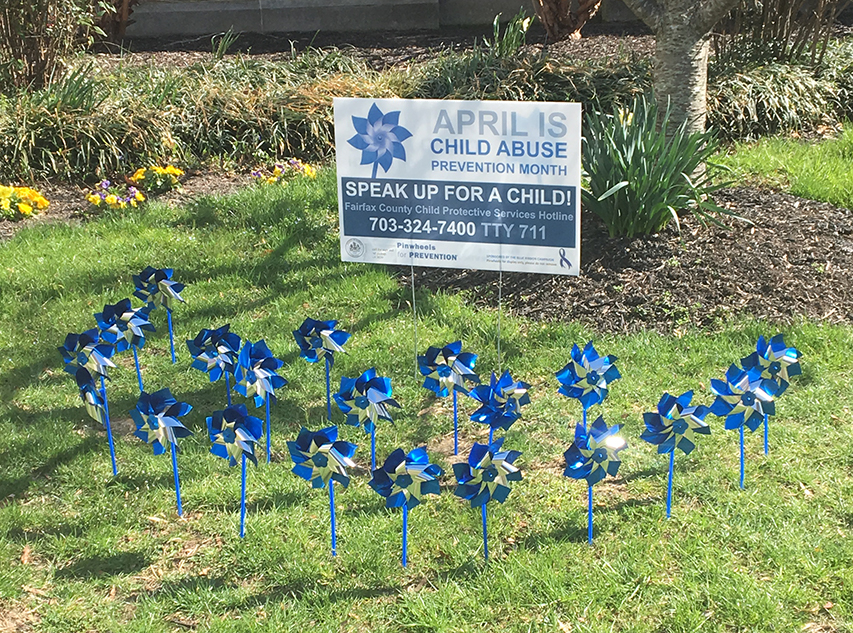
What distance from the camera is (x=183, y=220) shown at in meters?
6.86

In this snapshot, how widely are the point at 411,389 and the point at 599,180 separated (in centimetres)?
185

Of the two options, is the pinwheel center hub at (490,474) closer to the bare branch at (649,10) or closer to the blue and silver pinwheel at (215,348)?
the blue and silver pinwheel at (215,348)

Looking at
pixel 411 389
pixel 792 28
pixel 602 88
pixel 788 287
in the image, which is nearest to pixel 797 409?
pixel 788 287

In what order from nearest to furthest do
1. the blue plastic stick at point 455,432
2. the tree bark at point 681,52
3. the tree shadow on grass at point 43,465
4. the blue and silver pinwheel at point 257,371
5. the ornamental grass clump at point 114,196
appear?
the blue and silver pinwheel at point 257,371
the tree shadow on grass at point 43,465
the blue plastic stick at point 455,432
the tree bark at point 681,52
the ornamental grass clump at point 114,196

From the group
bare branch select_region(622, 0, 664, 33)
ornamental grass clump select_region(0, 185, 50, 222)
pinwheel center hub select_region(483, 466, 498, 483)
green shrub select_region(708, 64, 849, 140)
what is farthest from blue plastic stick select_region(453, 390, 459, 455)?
green shrub select_region(708, 64, 849, 140)

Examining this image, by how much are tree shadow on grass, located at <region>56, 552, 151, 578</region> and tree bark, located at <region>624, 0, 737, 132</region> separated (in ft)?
14.0

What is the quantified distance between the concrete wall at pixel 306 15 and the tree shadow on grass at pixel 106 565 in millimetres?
10261

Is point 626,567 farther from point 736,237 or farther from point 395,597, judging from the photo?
point 736,237

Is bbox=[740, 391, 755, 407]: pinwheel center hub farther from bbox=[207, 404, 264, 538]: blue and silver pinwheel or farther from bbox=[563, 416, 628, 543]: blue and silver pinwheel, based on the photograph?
bbox=[207, 404, 264, 538]: blue and silver pinwheel

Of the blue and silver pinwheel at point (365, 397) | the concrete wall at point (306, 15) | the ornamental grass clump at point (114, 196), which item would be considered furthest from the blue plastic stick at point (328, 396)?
the concrete wall at point (306, 15)

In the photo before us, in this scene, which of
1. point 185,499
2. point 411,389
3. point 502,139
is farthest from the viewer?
point 411,389

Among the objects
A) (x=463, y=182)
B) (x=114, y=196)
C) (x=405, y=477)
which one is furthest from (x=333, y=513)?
(x=114, y=196)

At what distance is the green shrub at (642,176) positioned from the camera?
17.5ft

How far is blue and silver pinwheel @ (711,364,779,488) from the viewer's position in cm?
351
